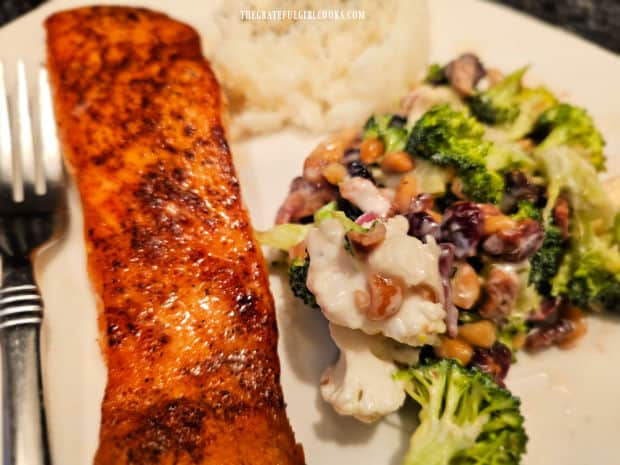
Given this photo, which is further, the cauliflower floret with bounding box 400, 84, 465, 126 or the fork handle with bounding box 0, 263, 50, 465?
the cauliflower floret with bounding box 400, 84, 465, 126

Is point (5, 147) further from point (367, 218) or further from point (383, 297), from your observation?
point (383, 297)

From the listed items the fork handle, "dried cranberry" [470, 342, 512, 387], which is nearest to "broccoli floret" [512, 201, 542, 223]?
"dried cranberry" [470, 342, 512, 387]

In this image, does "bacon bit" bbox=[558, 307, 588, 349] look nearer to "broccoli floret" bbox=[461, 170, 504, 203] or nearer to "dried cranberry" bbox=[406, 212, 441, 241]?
"broccoli floret" bbox=[461, 170, 504, 203]

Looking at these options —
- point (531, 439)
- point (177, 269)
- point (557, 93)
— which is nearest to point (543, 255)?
point (531, 439)

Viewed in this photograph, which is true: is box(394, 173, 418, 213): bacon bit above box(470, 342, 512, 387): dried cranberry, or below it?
above

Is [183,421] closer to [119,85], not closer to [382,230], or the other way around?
[382,230]

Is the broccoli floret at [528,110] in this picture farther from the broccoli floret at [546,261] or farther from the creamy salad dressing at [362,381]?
the creamy salad dressing at [362,381]

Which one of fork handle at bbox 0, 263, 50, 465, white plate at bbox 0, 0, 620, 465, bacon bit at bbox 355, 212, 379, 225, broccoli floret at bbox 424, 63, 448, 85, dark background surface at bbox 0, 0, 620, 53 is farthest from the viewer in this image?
dark background surface at bbox 0, 0, 620, 53
